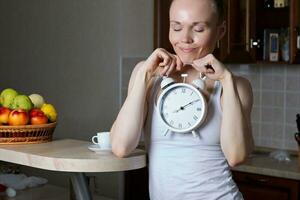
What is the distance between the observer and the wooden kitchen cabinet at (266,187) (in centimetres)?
284

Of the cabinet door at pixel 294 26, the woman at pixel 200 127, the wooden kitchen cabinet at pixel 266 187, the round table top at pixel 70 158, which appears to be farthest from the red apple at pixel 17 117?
the cabinet door at pixel 294 26

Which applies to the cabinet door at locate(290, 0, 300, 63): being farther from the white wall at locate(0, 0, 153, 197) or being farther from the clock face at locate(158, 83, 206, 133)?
the clock face at locate(158, 83, 206, 133)

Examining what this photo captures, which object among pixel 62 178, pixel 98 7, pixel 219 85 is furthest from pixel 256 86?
pixel 219 85

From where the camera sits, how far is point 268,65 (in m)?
3.47

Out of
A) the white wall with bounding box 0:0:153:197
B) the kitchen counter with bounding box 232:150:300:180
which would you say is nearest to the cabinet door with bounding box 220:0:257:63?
the kitchen counter with bounding box 232:150:300:180

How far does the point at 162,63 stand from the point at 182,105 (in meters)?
0.12

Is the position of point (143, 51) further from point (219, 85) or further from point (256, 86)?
point (219, 85)

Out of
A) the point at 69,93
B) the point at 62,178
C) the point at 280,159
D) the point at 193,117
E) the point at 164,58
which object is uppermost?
the point at 164,58

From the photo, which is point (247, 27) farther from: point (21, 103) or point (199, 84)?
point (199, 84)

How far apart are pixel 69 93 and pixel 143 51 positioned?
68cm

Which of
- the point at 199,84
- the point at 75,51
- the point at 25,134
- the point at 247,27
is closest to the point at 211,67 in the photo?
the point at 199,84

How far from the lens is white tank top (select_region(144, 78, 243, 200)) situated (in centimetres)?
134

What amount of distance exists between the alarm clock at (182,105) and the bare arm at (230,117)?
0.17 feet

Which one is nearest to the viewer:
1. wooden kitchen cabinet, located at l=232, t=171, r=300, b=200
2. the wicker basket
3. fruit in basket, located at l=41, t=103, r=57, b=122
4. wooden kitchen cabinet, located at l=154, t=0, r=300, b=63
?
the wicker basket
